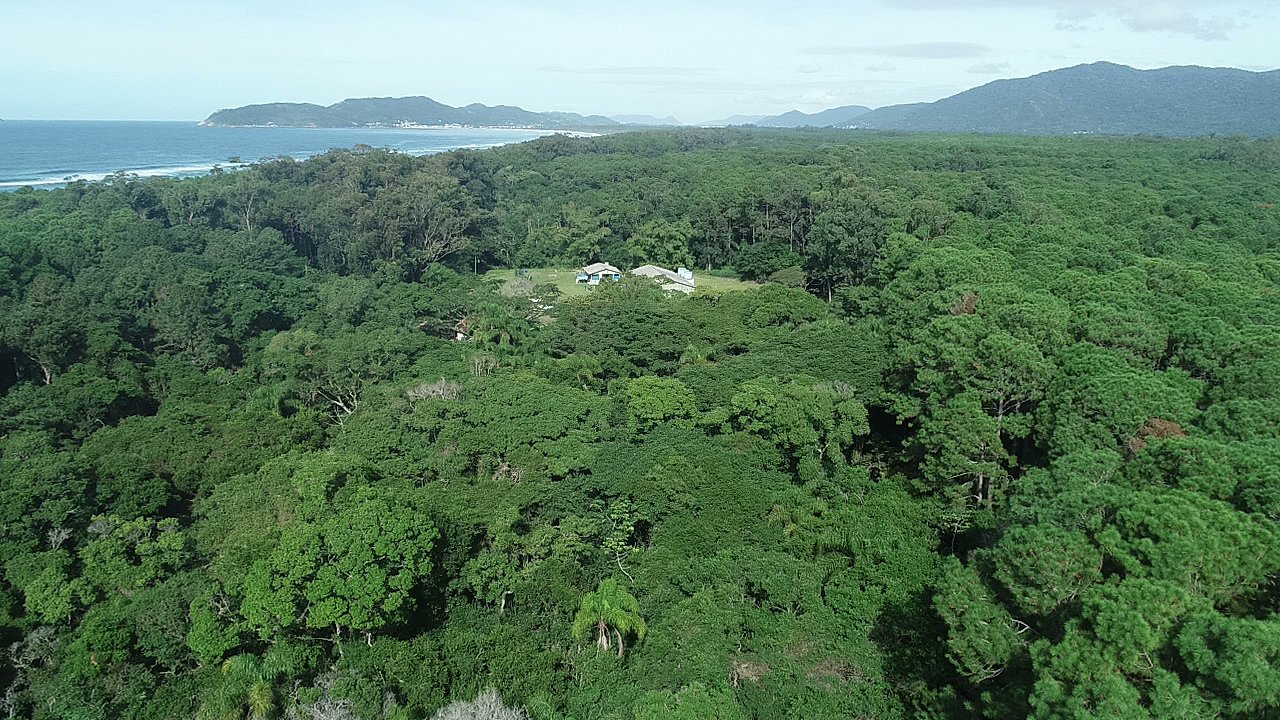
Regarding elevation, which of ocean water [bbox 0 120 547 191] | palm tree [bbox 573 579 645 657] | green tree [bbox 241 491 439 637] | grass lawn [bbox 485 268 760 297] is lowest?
grass lawn [bbox 485 268 760 297]

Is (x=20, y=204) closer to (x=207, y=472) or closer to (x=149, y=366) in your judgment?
(x=149, y=366)

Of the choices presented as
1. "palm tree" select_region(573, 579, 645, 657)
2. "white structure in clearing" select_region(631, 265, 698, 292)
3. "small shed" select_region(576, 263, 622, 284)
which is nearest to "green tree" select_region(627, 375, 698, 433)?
"palm tree" select_region(573, 579, 645, 657)

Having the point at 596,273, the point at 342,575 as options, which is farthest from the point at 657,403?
the point at 596,273

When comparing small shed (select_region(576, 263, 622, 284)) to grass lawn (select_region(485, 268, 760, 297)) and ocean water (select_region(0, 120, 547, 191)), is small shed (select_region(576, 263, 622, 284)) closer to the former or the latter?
grass lawn (select_region(485, 268, 760, 297))

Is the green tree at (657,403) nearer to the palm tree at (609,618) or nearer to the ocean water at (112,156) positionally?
the palm tree at (609,618)

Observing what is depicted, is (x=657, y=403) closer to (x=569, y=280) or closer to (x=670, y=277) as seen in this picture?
(x=670, y=277)

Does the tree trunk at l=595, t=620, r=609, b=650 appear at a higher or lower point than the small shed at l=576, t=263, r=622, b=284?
lower

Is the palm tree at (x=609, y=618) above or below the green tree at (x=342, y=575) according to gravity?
below

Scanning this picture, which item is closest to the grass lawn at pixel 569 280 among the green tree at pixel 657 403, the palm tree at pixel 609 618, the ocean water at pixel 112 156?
the green tree at pixel 657 403
